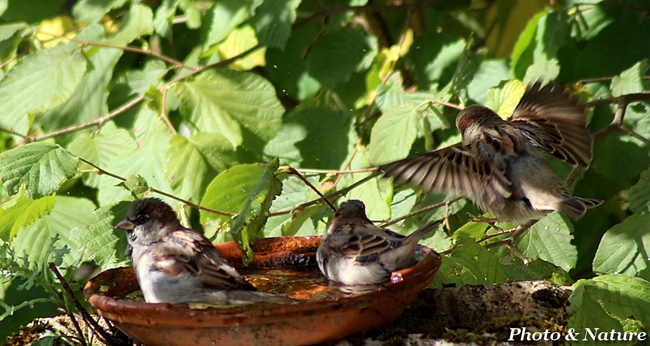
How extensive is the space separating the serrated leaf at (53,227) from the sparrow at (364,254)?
5.08 feet

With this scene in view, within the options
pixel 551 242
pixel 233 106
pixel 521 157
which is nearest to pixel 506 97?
pixel 521 157

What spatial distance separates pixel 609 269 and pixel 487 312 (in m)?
1.06

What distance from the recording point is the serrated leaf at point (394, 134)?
355 centimetres

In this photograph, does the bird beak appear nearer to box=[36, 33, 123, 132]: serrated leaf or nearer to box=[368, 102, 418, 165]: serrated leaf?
box=[368, 102, 418, 165]: serrated leaf

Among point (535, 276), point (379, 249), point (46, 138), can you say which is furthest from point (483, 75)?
point (46, 138)

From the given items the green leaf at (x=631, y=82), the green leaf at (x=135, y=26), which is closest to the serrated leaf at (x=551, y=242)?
the green leaf at (x=631, y=82)

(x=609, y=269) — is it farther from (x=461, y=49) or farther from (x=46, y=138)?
(x=46, y=138)

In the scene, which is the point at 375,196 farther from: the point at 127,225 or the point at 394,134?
the point at 127,225

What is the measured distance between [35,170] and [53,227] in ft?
2.46

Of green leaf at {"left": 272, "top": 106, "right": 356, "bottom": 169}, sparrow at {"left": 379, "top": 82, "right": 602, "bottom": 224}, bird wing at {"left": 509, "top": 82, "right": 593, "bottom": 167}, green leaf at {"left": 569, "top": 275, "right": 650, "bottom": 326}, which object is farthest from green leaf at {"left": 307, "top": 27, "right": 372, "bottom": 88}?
green leaf at {"left": 569, "top": 275, "right": 650, "bottom": 326}

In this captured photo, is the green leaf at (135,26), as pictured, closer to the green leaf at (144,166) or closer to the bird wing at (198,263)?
the green leaf at (144,166)

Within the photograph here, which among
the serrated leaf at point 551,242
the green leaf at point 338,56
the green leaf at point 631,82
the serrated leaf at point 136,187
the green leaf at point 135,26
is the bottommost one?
the serrated leaf at point 551,242

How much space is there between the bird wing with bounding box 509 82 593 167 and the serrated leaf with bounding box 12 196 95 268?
7.00ft

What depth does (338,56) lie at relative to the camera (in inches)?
167
